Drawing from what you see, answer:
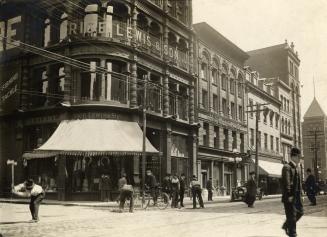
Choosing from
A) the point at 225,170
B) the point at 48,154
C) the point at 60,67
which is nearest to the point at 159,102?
the point at 60,67

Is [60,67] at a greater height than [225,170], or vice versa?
[60,67]

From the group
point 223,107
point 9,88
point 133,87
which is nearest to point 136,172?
point 133,87

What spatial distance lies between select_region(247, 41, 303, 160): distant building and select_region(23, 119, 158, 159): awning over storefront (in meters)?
33.4

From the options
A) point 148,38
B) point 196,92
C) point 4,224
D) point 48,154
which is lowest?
point 4,224

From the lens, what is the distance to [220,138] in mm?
39406

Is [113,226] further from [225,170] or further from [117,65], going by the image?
[225,170]

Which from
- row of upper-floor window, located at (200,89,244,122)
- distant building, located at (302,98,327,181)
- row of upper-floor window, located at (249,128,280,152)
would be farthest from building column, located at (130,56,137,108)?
distant building, located at (302,98,327,181)

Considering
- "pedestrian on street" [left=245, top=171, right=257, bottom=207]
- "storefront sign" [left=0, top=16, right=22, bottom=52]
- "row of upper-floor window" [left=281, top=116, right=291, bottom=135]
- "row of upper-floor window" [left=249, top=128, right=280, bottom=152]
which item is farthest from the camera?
"row of upper-floor window" [left=281, top=116, right=291, bottom=135]

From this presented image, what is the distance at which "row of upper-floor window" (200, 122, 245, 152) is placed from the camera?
37375mm

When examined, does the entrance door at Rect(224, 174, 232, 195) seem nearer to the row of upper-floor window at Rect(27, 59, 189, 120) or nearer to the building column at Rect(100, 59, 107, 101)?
the row of upper-floor window at Rect(27, 59, 189, 120)

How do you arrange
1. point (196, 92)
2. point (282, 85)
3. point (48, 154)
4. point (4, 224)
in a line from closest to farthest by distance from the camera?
point (4, 224)
point (48, 154)
point (196, 92)
point (282, 85)

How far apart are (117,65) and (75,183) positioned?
25.3 ft

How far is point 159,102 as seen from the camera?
3066cm

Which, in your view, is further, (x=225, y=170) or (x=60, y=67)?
(x=225, y=170)
